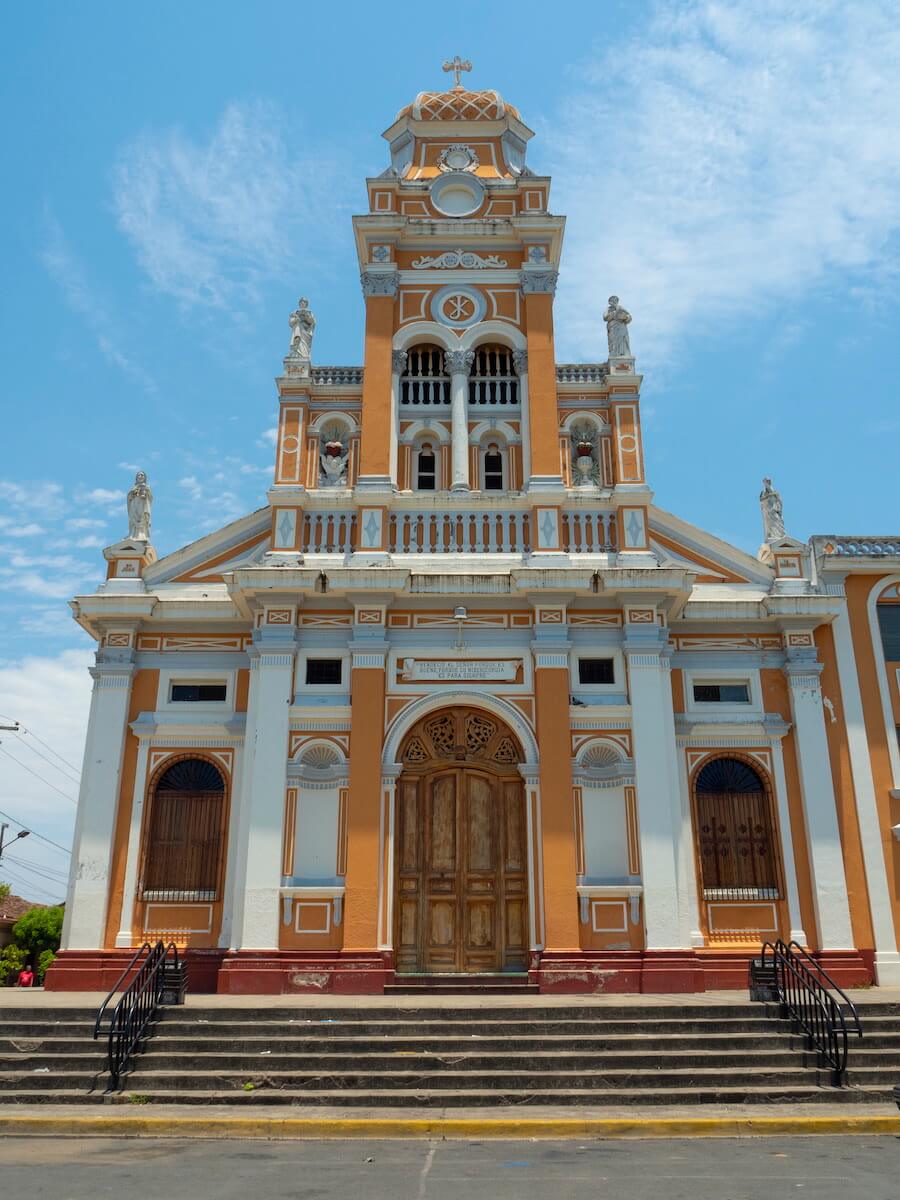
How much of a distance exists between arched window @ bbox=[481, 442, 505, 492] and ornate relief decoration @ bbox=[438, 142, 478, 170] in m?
5.72

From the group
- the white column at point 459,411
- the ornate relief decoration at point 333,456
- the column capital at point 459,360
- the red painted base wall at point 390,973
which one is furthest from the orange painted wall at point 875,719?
the ornate relief decoration at point 333,456

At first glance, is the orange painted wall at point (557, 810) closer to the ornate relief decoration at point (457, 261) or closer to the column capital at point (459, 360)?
the column capital at point (459, 360)

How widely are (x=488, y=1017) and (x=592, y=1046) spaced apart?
126 centimetres

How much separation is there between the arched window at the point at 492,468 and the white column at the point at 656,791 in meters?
3.76

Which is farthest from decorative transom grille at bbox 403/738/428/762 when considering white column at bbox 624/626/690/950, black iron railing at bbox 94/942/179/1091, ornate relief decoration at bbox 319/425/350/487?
black iron railing at bbox 94/942/179/1091

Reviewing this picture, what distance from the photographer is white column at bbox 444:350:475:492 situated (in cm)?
1767

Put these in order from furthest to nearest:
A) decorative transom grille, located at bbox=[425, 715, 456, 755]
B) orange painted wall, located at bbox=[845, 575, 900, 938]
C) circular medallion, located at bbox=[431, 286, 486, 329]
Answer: circular medallion, located at bbox=[431, 286, 486, 329] → orange painted wall, located at bbox=[845, 575, 900, 938] → decorative transom grille, located at bbox=[425, 715, 456, 755]

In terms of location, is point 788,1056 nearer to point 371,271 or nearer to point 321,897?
point 321,897

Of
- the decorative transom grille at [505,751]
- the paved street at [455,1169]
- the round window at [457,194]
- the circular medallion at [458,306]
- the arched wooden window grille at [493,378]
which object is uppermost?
the round window at [457,194]

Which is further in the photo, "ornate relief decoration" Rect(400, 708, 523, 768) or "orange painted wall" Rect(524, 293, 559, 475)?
"orange painted wall" Rect(524, 293, 559, 475)

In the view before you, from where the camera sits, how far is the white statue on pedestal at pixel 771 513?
18.1 metres

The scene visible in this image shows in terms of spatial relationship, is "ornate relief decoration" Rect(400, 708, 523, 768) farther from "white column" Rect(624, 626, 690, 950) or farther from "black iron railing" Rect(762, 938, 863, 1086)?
"black iron railing" Rect(762, 938, 863, 1086)

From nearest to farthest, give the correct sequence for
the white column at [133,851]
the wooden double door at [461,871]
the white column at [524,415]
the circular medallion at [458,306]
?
the wooden double door at [461,871], the white column at [133,851], the white column at [524,415], the circular medallion at [458,306]

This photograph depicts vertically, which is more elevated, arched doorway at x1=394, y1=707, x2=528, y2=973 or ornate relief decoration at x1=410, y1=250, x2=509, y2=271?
ornate relief decoration at x1=410, y1=250, x2=509, y2=271
